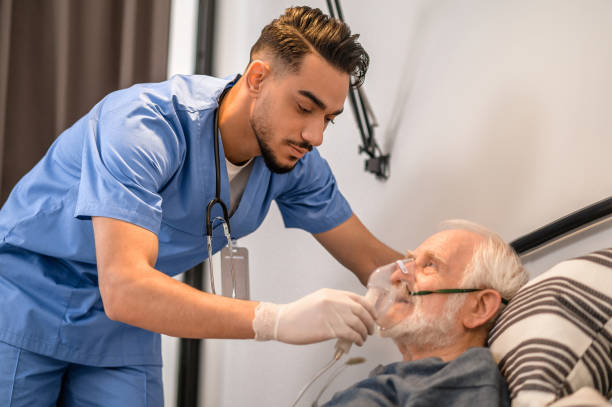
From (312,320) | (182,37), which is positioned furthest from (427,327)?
(182,37)

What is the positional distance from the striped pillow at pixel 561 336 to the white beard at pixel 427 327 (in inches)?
4.7

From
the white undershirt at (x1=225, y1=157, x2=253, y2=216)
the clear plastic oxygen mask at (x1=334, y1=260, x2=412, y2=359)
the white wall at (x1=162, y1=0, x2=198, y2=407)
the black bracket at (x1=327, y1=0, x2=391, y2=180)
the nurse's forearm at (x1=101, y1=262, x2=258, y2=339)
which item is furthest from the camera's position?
the white wall at (x1=162, y1=0, x2=198, y2=407)

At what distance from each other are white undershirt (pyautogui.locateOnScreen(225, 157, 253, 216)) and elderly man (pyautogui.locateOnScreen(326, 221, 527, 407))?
486 mm

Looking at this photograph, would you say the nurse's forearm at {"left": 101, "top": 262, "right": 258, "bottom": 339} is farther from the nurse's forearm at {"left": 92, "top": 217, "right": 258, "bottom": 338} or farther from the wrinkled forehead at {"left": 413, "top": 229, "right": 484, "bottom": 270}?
the wrinkled forehead at {"left": 413, "top": 229, "right": 484, "bottom": 270}

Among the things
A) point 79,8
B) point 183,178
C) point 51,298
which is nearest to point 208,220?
point 183,178

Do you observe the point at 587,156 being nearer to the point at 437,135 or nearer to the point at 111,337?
the point at 437,135

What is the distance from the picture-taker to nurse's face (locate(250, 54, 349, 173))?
1.45 meters

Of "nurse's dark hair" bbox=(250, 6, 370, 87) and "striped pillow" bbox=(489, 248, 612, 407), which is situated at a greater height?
"nurse's dark hair" bbox=(250, 6, 370, 87)

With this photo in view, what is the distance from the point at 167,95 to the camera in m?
1.50

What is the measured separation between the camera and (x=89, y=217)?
1.29 m

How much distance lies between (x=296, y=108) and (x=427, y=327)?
0.62 metres

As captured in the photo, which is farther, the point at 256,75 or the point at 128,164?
the point at 256,75

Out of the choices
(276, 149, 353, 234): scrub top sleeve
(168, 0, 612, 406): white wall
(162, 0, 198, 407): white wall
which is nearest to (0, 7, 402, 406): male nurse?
(276, 149, 353, 234): scrub top sleeve

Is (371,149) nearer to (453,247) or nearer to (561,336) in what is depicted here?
(453,247)
